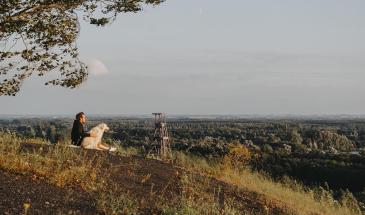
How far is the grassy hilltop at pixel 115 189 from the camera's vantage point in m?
9.26

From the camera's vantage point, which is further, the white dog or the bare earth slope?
the white dog

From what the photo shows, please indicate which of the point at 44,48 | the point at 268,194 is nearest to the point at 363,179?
the point at 268,194

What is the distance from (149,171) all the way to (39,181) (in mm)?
4065

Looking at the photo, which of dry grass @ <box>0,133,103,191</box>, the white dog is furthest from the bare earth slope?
the white dog

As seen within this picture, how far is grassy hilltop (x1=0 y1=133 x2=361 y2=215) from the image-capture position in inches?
364

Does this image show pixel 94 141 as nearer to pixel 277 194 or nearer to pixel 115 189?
pixel 277 194

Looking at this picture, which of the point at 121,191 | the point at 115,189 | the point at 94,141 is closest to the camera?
the point at 115,189

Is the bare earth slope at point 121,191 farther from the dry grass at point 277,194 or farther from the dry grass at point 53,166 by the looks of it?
the dry grass at point 277,194

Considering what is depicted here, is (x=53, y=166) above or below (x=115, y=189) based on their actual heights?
above

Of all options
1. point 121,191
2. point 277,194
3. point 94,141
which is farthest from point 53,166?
point 277,194

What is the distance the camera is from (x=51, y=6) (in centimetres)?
1371

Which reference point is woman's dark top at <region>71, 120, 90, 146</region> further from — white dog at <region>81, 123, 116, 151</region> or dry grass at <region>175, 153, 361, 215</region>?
dry grass at <region>175, 153, 361, 215</region>

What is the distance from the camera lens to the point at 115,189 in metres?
10.7

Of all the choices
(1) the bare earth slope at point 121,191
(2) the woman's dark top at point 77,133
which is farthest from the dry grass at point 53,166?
(2) the woman's dark top at point 77,133
